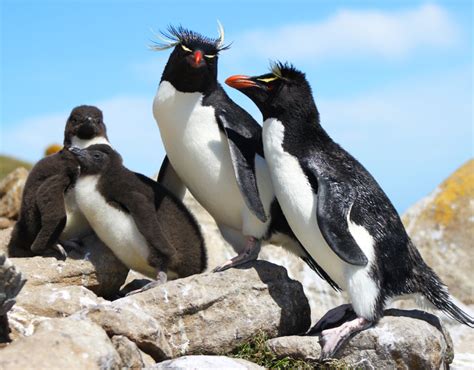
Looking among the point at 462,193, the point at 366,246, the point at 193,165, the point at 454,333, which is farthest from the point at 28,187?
the point at 462,193

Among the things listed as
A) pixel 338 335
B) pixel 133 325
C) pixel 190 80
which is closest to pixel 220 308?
pixel 338 335

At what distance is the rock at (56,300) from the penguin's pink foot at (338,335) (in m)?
1.74

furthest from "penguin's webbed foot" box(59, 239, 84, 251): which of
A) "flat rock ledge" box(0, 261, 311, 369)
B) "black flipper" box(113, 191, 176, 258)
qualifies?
"black flipper" box(113, 191, 176, 258)

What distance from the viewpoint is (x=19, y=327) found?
6.25m

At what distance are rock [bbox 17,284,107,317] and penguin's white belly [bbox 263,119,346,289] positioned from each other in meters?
1.64

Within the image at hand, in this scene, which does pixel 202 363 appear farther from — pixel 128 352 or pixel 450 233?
pixel 450 233

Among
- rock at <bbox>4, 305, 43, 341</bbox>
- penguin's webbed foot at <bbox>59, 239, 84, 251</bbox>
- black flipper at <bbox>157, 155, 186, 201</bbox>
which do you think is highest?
black flipper at <bbox>157, 155, 186, 201</bbox>

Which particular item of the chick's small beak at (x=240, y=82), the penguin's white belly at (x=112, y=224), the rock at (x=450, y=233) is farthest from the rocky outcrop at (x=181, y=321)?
the rock at (x=450, y=233)

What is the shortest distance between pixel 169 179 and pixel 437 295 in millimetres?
2644

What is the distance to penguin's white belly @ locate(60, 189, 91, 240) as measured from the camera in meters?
7.43

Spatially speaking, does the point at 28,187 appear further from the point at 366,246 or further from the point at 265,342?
the point at 366,246

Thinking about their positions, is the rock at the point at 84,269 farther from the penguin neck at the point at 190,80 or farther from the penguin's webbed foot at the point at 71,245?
the penguin neck at the point at 190,80

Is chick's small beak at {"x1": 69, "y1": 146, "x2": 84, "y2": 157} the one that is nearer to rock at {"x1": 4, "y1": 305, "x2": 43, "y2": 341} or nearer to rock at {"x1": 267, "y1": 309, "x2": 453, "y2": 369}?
rock at {"x1": 4, "y1": 305, "x2": 43, "y2": 341}

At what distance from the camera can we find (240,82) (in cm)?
690
